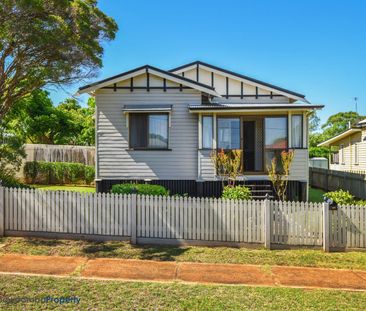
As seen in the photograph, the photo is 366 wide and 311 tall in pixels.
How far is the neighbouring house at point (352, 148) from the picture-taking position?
21.9 meters

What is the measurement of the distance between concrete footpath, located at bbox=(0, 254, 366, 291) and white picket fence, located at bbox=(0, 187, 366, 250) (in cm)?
120

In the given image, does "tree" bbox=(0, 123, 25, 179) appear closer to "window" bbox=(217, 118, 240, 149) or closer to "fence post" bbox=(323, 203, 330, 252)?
"window" bbox=(217, 118, 240, 149)

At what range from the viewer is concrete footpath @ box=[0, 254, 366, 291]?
570 cm

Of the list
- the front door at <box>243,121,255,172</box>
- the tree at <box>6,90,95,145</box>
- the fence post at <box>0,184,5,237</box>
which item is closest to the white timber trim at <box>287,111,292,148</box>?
the front door at <box>243,121,255,172</box>

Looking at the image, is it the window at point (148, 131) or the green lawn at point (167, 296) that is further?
the window at point (148, 131)

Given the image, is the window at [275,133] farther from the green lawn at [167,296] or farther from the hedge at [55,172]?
the hedge at [55,172]

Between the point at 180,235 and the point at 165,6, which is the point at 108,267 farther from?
the point at 165,6

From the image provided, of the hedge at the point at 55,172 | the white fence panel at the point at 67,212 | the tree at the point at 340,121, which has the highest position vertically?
the tree at the point at 340,121

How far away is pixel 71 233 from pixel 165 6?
11759mm

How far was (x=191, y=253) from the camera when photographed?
721cm

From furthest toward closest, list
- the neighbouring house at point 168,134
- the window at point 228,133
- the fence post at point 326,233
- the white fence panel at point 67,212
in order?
the window at point 228,133
the neighbouring house at point 168,134
the white fence panel at point 67,212
the fence post at point 326,233

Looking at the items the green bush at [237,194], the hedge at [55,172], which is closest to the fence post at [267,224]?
the green bush at [237,194]

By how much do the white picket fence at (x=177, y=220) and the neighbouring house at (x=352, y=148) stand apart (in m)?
14.9

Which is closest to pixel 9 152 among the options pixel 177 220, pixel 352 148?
pixel 177 220
